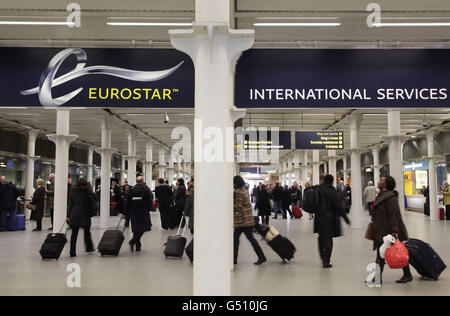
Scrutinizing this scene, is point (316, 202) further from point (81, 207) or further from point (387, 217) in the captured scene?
point (81, 207)

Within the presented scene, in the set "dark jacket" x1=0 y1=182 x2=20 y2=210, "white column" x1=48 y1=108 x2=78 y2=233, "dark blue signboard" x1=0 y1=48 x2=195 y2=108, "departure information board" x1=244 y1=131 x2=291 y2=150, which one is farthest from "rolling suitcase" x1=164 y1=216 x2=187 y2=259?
"dark jacket" x1=0 y1=182 x2=20 y2=210

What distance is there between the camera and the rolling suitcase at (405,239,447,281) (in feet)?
20.1

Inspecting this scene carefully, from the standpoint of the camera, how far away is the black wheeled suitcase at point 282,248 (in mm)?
7719

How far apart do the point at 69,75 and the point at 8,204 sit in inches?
384

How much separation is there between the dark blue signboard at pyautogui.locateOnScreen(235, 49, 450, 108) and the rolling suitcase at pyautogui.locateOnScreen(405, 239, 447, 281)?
7.17 ft

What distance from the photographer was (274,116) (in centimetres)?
1866

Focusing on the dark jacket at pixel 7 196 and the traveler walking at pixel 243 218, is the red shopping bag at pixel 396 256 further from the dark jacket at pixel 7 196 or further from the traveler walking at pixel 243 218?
the dark jacket at pixel 7 196

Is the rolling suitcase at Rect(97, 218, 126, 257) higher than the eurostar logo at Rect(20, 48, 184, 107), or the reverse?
the eurostar logo at Rect(20, 48, 184, 107)

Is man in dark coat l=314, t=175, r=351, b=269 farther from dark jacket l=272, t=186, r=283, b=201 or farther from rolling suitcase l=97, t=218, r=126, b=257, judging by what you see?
dark jacket l=272, t=186, r=283, b=201

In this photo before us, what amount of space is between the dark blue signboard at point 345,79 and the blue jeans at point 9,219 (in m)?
11.3

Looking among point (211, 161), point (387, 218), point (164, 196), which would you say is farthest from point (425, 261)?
point (164, 196)

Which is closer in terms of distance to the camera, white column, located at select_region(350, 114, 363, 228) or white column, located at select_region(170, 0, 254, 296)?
white column, located at select_region(170, 0, 254, 296)
